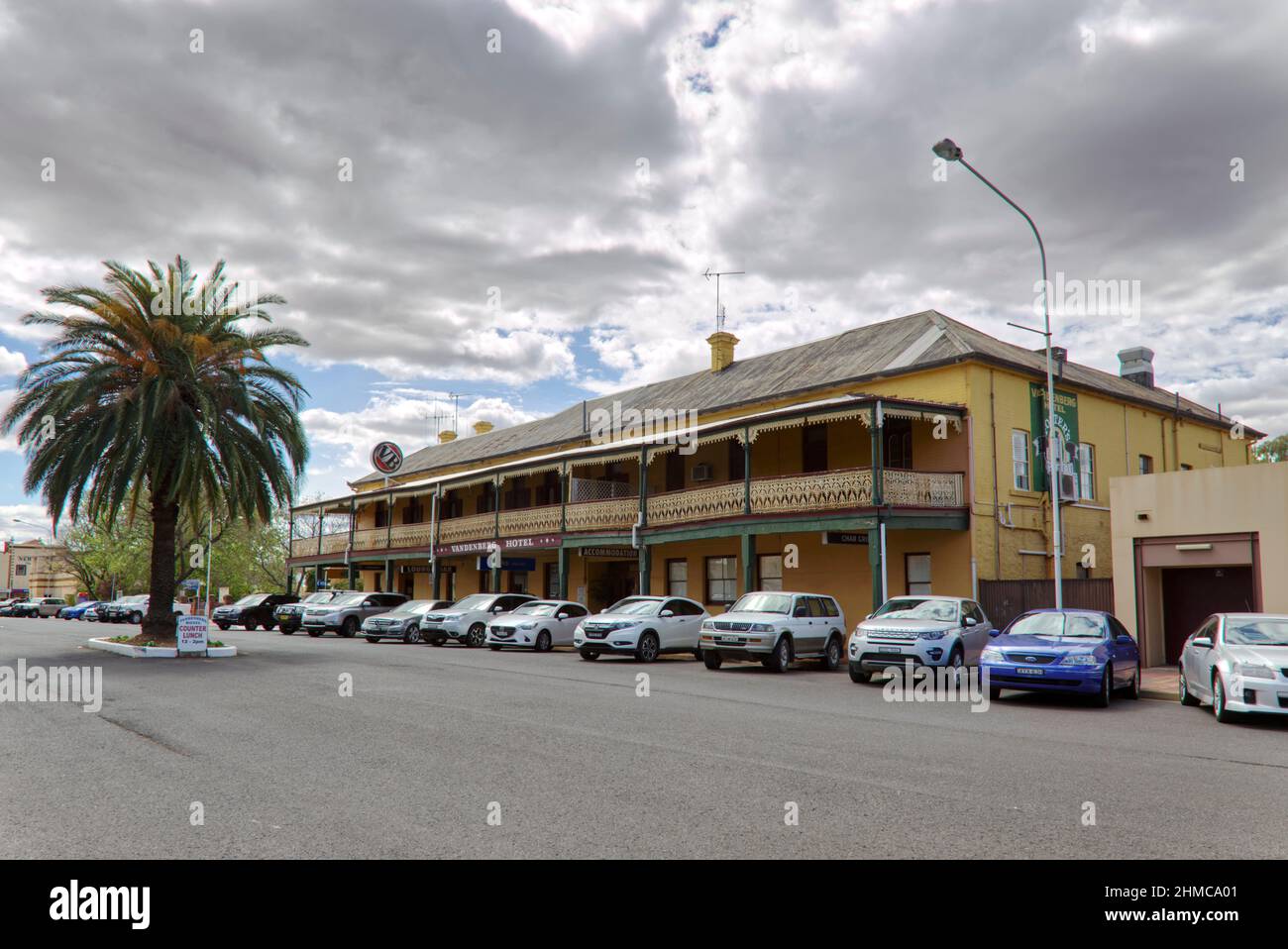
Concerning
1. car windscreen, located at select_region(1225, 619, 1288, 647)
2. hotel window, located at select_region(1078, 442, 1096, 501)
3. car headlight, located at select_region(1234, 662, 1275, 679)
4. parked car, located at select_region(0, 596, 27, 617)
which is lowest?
parked car, located at select_region(0, 596, 27, 617)

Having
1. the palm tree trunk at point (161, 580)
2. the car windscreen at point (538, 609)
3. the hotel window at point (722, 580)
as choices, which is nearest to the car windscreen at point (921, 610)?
the car windscreen at point (538, 609)

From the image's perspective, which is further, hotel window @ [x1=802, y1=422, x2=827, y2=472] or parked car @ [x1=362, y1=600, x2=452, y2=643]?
parked car @ [x1=362, y1=600, x2=452, y2=643]

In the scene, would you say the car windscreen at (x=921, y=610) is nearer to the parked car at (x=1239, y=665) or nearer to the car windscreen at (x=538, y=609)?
the parked car at (x=1239, y=665)

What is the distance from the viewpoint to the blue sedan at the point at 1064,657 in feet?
45.2

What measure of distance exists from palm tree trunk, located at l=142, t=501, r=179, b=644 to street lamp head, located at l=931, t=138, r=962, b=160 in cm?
1877

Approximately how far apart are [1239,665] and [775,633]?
8.47 meters

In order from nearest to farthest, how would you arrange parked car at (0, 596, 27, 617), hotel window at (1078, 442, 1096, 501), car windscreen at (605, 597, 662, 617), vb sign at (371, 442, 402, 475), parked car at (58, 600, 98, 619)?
car windscreen at (605, 597, 662, 617), hotel window at (1078, 442, 1096, 501), vb sign at (371, 442, 402, 475), parked car at (58, 600, 98, 619), parked car at (0, 596, 27, 617)

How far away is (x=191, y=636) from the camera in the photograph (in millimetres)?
20984

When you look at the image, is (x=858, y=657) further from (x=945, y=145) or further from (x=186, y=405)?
(x=186, y=405)

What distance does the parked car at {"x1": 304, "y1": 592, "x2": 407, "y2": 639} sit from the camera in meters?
34.5

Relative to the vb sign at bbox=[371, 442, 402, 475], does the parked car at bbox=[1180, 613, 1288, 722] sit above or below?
below

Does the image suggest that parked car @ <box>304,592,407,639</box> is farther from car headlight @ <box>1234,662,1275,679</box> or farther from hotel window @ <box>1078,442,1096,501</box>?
car headlight @ <box>1234,662,1275,679</box>

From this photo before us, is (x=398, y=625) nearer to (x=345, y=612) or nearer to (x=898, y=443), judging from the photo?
(x=345, y=612)

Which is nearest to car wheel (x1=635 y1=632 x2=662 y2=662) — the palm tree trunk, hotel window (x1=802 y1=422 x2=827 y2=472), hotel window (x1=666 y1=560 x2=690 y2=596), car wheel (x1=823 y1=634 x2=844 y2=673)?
car wheel (x1=823 y1=634 x2=844 y2=673)
